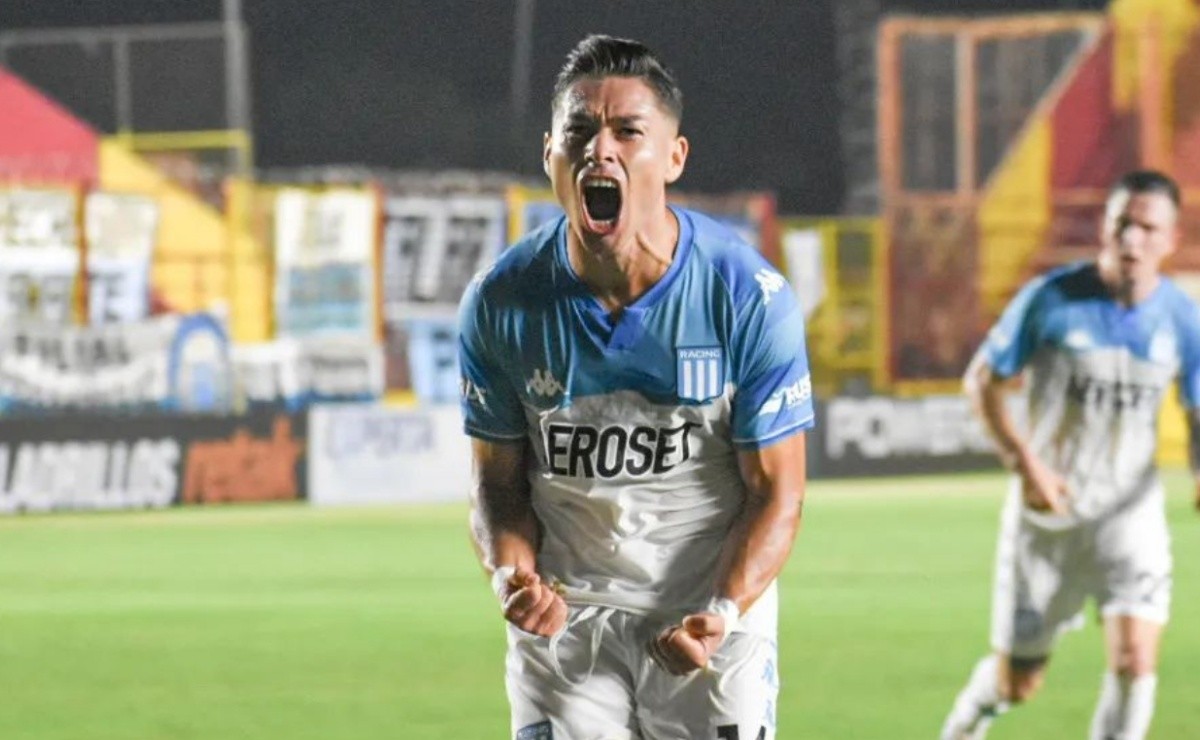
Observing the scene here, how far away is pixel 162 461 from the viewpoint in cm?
2103

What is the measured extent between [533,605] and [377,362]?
22517 millimetres

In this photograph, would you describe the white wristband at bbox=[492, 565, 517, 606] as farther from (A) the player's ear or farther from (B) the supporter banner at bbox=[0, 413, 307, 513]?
(B) the supporter banner at bbox=[0, 413, 307, 513]

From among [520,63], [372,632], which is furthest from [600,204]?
[520,63]

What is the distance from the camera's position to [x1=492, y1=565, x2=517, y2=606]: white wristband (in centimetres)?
406

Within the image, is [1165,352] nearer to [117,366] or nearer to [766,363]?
[766,363]

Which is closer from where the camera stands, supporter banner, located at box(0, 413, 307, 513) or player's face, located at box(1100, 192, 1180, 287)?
player's face, located at box(1100, 192, 1180, 287)

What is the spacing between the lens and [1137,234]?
7195mm

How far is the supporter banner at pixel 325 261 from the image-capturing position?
26953mm

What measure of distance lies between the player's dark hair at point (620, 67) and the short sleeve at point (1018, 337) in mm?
3747

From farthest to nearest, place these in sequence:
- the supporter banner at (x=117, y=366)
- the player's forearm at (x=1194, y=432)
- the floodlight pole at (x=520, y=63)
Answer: the floodlight pole at (x=520, y=63) → the supporter banner at (x=117, y=366) → the player's forearm at (x=1194, y=432)

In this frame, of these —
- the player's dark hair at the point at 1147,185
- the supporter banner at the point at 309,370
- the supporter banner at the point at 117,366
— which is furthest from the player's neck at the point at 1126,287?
the supporter banner at the point at 309,370

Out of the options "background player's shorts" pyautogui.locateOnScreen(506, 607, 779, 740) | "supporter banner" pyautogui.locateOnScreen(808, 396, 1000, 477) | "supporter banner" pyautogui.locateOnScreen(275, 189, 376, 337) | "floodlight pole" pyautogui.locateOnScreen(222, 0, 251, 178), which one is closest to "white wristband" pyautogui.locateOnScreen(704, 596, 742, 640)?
"background player's shorts" pyautogui.locateOnScreen(506, 607, 779, 740)

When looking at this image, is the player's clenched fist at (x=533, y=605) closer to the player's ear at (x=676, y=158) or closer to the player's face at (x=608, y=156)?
the player's face at (x=608, y=156)

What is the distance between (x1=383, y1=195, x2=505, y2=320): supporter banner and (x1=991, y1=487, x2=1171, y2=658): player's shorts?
818 inches
